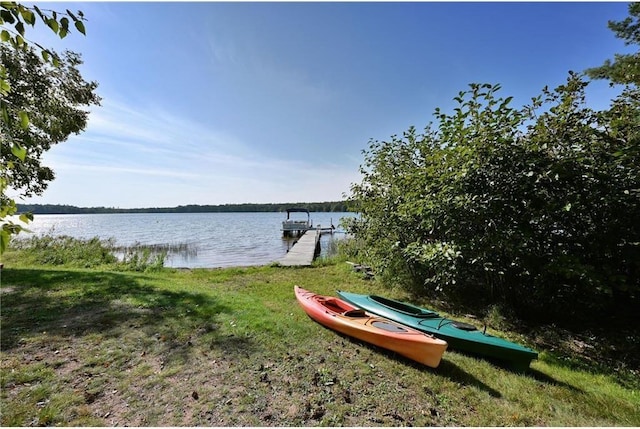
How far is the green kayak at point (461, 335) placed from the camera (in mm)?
4492

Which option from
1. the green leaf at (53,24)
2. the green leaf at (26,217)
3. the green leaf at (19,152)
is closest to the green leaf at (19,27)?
the green leaf at (53,24)

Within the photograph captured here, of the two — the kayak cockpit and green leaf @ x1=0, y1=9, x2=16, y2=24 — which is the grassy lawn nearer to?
the kayak cockpit

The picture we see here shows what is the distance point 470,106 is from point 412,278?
4.72m

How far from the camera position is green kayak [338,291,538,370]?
4492mm

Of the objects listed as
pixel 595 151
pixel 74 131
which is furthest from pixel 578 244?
pixel 74 131

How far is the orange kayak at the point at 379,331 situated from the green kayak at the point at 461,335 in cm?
48

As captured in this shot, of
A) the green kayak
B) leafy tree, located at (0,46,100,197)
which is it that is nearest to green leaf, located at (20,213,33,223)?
the green kayak

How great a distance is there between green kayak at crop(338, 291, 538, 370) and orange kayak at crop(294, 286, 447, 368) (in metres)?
0.48

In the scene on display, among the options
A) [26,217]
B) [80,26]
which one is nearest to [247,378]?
[26,217]

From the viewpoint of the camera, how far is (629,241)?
543cm

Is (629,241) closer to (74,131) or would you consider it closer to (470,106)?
(470,106)

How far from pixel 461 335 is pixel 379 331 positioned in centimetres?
133

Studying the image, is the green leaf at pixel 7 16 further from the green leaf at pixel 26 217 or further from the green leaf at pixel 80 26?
the green leaf at pixel 26 217

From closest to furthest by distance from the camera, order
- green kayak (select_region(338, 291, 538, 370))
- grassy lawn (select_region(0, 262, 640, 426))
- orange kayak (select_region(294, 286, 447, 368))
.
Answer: grassy lawn (select_region(0, 262, 640, 426)) → orange kayak (select_region(294, 286, 447, 368)) → green kayak (select_region(338, 291, 538, 370))
